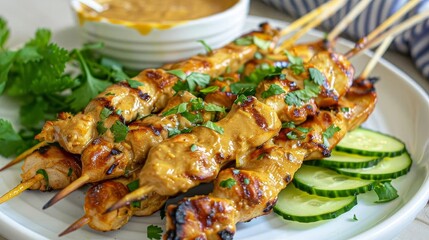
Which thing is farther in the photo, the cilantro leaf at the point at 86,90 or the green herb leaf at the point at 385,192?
the cilantro leaf at the point at 86,90

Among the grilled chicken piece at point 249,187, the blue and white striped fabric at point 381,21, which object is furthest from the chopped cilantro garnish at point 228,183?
the blue and white striped fabric at point 381,21

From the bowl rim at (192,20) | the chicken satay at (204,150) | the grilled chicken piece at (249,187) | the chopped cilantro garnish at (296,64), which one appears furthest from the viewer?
the bowl rim at (192,20)

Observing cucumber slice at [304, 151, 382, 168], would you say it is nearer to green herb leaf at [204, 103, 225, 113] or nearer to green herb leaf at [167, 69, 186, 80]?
green herb leaf at [204, 103, 225, 113]

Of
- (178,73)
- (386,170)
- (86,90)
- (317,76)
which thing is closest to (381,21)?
(317,76)

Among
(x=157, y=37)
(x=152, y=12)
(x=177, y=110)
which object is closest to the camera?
(x=177, y=110)

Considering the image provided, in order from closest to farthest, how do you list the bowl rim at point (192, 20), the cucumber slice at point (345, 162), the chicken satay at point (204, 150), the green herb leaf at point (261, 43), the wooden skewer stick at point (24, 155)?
the chicken satay at point (204, 150) < the wooden skewer stick at point (24, 155) < the cucumber slice at point (345, 162) < the green herb leaf at point (261, 43) < the bowl rim at point (192, 20)

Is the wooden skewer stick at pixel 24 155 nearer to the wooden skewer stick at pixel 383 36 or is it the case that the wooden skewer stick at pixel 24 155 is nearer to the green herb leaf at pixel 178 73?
the green herb leaf at pixel 178 73

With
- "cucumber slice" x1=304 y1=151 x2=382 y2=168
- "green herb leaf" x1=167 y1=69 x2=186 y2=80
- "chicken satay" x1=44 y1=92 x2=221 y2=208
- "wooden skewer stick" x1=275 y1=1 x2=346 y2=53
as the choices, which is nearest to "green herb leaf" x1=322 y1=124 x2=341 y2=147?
"cucumber slice" x1=304 y1=151 x2=382 y2=168

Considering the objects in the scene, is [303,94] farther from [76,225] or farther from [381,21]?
[381,21]
